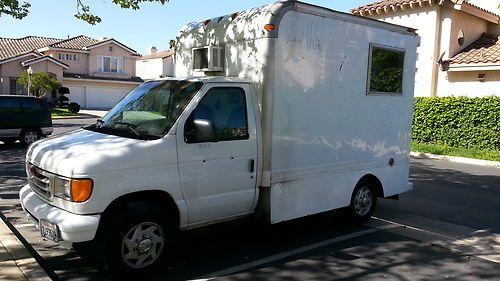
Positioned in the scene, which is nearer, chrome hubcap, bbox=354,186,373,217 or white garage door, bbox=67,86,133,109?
chrome hubcap, bbox=354,186,373,217

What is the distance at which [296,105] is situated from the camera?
568cm

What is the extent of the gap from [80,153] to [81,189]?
360 mm

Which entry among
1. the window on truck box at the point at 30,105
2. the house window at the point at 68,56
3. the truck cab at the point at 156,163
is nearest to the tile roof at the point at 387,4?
the window on truck box at the point at 30,105

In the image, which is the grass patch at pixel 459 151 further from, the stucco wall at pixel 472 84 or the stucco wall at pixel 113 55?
the stucco wall at pixel 113 55

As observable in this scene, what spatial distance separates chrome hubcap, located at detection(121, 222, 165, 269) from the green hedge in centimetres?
1395

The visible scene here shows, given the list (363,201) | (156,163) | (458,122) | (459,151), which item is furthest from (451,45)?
(156,163)

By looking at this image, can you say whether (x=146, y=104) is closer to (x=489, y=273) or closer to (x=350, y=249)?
(x=350, y=249)

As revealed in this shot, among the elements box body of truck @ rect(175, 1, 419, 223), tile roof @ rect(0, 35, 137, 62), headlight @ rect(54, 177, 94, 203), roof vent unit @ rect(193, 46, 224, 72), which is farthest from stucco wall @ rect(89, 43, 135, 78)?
headlight @ rect(54, 177, 94, 203)

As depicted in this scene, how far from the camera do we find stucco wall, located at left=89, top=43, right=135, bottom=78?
49250 mm

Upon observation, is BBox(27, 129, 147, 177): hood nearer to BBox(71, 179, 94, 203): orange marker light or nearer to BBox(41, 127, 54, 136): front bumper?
BBox(71, 179, 94, 203): orange marker light

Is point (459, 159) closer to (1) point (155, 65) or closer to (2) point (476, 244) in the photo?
(2) point (476, 244)

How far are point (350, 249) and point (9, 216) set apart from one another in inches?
188

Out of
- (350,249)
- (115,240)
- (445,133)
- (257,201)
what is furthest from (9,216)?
(445,133)

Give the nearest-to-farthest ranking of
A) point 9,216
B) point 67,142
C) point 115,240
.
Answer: point 115,240 → point 67,142 → point 9,216
